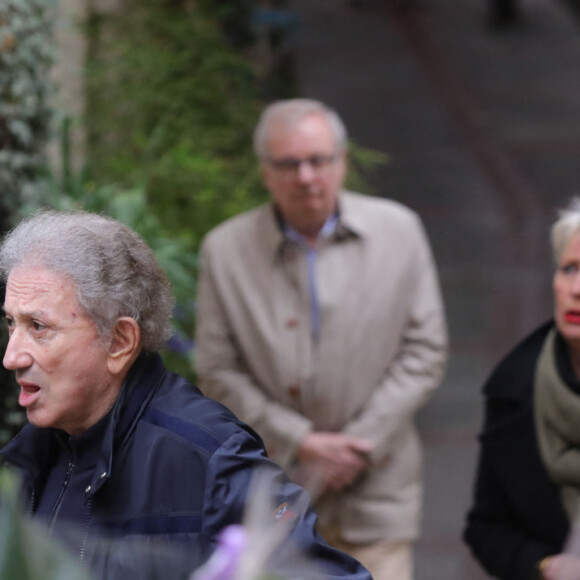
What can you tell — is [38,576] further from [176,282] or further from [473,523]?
[176,282]

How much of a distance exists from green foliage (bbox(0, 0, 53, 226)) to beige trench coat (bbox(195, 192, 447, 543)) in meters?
0.99

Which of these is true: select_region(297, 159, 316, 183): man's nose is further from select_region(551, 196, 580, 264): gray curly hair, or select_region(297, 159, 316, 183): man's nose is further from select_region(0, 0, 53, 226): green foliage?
select_region(0, 0, 53, 226): green foliage

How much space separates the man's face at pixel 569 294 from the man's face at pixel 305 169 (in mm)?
944

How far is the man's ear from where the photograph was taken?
6.51ft

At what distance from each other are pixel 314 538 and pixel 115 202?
2734mm

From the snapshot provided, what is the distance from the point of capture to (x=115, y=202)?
430 centimetres

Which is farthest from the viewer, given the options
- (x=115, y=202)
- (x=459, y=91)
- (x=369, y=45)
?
(x=369, y=45)

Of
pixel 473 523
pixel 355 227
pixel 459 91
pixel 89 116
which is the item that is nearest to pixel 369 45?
pixel 459 91

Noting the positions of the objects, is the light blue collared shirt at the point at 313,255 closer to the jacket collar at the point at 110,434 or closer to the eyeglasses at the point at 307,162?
the eyeglasses at the point at 307,162

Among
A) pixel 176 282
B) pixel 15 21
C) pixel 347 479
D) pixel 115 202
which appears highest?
pixel 15 21

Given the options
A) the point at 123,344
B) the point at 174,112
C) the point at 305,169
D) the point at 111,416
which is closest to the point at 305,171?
the point at 305,169

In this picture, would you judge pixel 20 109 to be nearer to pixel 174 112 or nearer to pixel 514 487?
pixel 514 487

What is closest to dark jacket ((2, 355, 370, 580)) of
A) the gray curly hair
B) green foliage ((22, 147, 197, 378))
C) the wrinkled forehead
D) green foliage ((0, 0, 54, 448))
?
the wrinkled forehead

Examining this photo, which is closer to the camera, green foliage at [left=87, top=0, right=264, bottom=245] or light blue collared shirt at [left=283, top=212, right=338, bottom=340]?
light blue collared shirt at [left=283, top=212, right=338, bottom=340]
